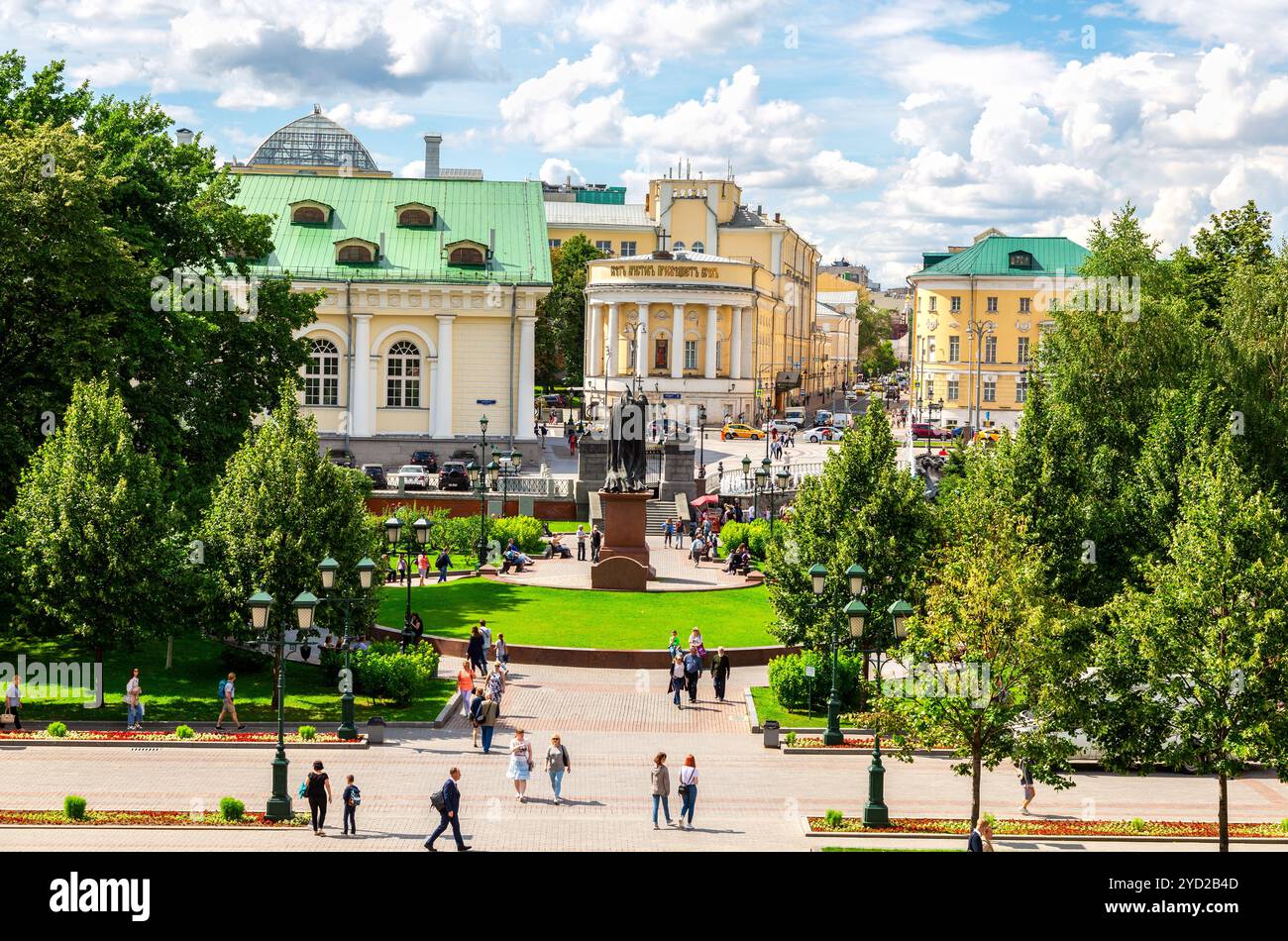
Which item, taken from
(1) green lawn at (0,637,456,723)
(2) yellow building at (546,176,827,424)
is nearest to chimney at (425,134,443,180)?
(2) yellow building at (546,176,827,424)

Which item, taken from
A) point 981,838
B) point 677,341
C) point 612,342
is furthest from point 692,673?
point 677,341

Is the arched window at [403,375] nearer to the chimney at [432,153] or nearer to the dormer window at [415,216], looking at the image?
the dormer window at [415,216]

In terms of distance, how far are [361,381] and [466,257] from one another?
26.4 ft

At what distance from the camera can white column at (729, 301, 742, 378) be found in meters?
107

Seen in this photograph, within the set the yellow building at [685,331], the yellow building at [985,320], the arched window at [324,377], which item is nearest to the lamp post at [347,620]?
the arched window at [324,377]

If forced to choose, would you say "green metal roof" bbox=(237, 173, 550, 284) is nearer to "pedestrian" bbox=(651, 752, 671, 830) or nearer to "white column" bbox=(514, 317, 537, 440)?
"white column" bbox=(514, 317, 537, 440)

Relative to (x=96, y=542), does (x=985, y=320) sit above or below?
above

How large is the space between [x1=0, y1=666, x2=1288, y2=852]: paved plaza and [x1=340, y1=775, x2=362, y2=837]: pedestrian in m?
0.22

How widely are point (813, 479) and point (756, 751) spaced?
26.5 feet

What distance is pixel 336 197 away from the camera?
76312 mm

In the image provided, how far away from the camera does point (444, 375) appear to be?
71.4 m

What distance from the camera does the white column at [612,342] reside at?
343 feet

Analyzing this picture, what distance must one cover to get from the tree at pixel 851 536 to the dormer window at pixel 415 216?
43.7 meters

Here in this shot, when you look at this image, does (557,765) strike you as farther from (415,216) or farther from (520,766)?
(415,216)
